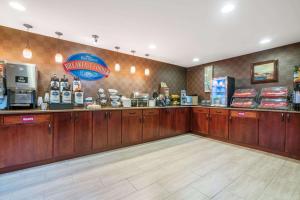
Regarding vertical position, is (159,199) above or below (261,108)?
below

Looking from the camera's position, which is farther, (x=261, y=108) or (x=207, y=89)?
(x=207, y=89)

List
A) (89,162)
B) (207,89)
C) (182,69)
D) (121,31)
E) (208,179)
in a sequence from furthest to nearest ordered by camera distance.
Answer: (182,69) < (207,89) < (121,31) < (89,162) < (208,179)

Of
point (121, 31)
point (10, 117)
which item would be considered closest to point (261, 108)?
point (121, 31)

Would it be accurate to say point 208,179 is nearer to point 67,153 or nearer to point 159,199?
point 159,199

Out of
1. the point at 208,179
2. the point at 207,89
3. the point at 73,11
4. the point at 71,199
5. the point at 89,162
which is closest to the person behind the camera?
the point at 71,199

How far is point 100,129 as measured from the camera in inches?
119

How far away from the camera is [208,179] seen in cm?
205

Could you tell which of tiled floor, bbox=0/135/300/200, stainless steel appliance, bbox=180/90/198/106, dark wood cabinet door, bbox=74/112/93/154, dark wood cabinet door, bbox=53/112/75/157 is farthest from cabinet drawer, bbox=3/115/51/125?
stainless steel appliance, bbox=180/90/198/106

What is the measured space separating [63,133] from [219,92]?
4348 millimetres

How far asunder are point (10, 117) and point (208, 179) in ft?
10.4

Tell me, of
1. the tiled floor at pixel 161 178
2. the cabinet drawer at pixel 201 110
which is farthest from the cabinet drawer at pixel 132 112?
the cabinet drawer at pixel 201 110

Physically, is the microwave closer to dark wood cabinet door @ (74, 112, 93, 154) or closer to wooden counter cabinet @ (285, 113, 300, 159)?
wooden counter cabinet @ (285, 113, 300, 159)

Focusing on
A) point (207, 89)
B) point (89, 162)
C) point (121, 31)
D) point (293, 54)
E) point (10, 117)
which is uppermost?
point (121, 31)

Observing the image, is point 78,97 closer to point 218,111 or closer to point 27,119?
point 27,119
